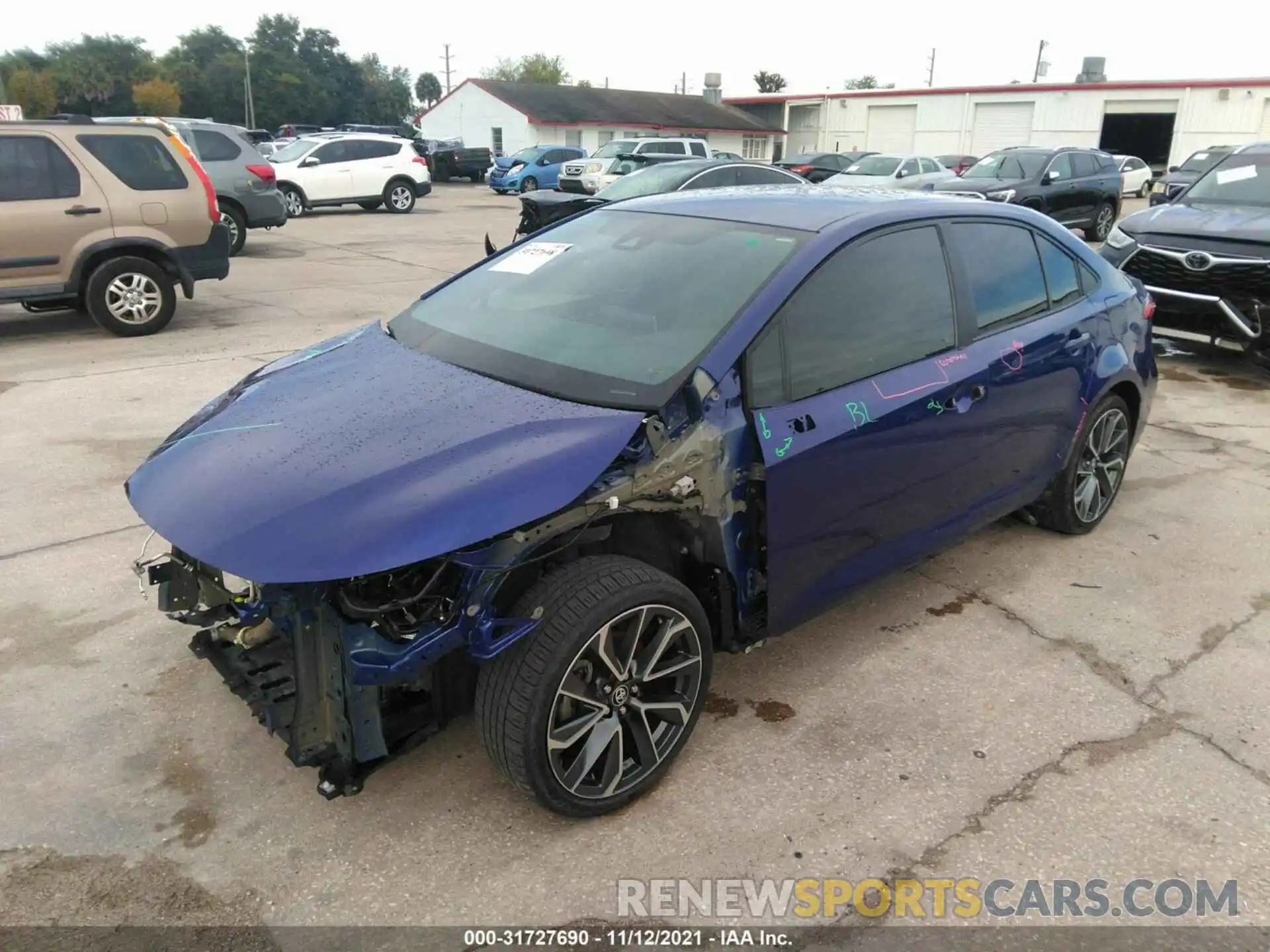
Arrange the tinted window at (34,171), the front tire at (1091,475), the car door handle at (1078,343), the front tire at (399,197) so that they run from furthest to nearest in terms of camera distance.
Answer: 1. the front tire at (399,197)
2. the tinted window at (34,171)
3. the front tire at (1091,475)
4. the car door handle at (1078,343)

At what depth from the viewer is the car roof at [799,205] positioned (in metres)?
3.38

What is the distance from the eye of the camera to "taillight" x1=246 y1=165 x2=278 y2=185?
13.4m

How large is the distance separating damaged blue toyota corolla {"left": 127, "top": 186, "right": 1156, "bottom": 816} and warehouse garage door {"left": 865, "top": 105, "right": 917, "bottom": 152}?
43047 mm

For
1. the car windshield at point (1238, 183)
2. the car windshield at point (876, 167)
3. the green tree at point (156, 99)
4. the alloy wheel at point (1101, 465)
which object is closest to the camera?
the alloy wheel at point (1101, 465)

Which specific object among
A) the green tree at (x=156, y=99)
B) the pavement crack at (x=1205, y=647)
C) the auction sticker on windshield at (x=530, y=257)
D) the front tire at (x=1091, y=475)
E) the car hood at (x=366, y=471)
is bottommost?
the pavement crack at (x=1205, y=647)

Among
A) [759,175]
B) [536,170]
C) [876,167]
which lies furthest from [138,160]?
[536,170]

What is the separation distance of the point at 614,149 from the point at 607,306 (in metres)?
22.3

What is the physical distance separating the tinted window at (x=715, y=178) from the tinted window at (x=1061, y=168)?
6.21 metres

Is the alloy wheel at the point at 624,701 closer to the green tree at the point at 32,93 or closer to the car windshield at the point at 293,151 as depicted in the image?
the car windshield at the point at 293,151

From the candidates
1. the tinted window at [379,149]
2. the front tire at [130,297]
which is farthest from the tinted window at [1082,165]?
the front tire at [130,297]

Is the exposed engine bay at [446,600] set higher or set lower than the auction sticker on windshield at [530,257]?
lower

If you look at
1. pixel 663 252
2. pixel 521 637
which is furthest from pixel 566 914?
pixel 663 252

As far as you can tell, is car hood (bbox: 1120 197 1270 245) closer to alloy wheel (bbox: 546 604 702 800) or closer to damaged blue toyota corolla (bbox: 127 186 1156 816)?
damaged blue toyota corolla (bbox: 127 186 1156 816)

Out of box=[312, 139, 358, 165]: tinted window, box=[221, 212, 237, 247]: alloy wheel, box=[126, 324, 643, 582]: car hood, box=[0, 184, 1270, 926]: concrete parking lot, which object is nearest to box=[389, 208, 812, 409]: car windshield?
box=[126, 324, 643, 582]: car hood
